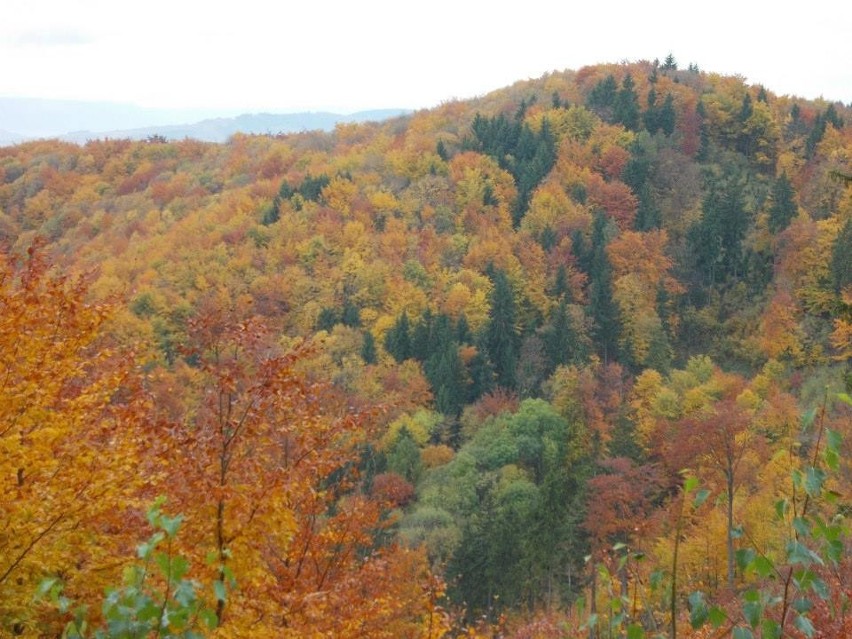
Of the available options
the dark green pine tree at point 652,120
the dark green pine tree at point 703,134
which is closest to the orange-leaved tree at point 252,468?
the dark green pine tree at point 703,134

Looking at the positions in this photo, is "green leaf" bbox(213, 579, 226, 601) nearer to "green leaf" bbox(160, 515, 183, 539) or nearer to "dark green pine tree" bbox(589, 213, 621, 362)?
"green leaf" bbox(160, 515, 183, 539)

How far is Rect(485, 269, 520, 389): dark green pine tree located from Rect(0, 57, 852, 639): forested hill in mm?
282

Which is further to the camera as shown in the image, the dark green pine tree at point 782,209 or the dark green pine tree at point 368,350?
the dark green pine tree at point 782,209

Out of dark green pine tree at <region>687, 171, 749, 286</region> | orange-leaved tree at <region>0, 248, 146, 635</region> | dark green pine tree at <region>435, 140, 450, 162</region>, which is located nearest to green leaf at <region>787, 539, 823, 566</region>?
orange-leaved tree at <region>0, 248, 146, 635</region>

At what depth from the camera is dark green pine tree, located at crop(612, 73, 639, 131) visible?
91.0 m

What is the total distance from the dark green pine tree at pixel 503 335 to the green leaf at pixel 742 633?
5744 cm

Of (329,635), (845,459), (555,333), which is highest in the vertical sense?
(329,635)

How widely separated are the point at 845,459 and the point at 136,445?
25.2 meters

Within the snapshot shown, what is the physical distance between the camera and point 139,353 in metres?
13.4

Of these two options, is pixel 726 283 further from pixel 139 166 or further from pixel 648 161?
pixel 139 166

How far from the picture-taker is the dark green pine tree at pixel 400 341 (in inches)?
2488

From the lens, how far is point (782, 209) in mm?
70438

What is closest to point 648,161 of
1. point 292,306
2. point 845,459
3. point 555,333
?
point 555,333

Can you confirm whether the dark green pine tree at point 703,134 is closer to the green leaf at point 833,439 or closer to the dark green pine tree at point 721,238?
the dark green pine tree at point 721,238
